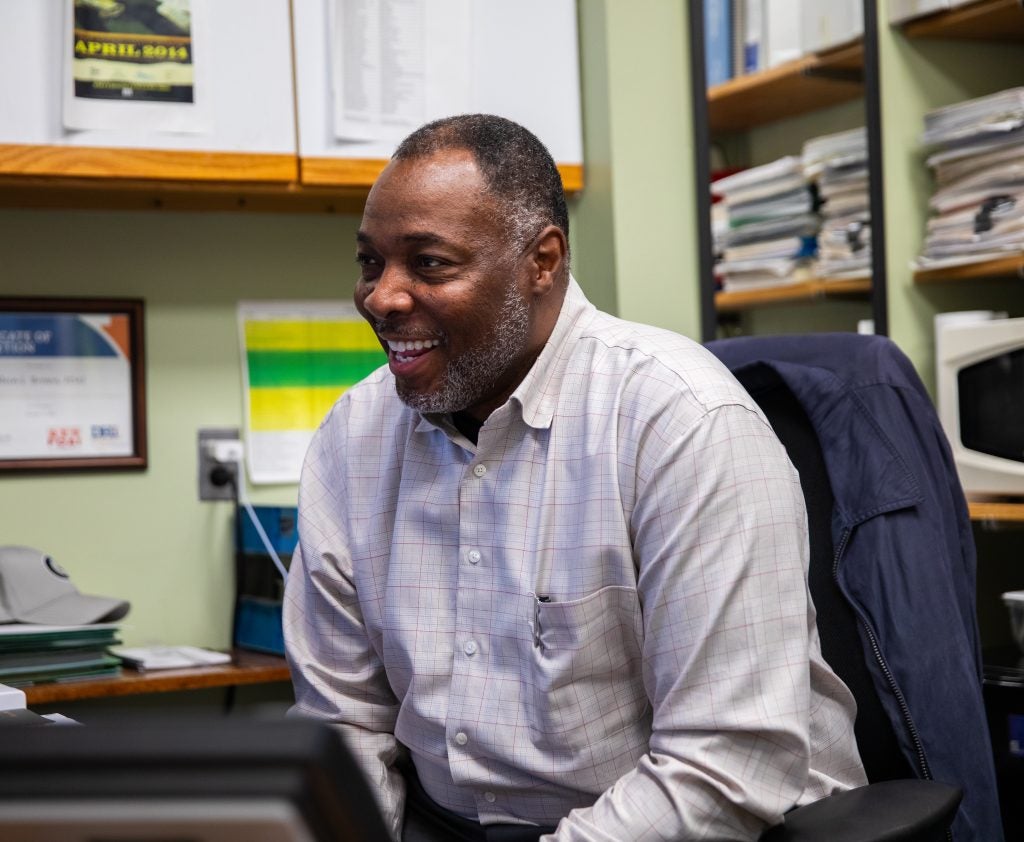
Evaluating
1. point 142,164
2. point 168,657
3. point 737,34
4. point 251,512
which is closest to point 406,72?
point 142,164

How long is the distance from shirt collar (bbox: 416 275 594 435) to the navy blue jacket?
0.82 ft

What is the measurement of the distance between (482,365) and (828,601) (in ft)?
1.46

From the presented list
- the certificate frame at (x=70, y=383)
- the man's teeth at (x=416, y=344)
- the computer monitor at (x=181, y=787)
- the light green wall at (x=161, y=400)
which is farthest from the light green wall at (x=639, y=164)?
the computer monitor at (x=181, y=787)

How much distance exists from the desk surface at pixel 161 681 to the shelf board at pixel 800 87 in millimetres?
1332

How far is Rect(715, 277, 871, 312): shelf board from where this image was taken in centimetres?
247

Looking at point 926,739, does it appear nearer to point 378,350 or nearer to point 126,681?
point 126,681

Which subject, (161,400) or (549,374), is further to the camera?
(161,400)

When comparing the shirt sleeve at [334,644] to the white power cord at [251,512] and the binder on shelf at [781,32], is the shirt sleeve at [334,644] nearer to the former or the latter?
the white power cord at [251,512]

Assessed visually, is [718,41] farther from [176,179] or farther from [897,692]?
[897,692]

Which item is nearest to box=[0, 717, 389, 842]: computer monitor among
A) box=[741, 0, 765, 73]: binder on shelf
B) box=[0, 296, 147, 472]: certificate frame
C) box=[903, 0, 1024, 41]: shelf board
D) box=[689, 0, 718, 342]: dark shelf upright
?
box=[0, 296, 147, 472]: certificate frame

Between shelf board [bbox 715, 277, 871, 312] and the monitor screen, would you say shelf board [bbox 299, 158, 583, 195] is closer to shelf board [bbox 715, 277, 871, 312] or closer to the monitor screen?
shelf board [bbox 715, 277, 871, 312]

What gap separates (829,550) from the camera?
1355mm

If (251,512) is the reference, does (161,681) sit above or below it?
below

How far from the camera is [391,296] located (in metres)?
1.31
